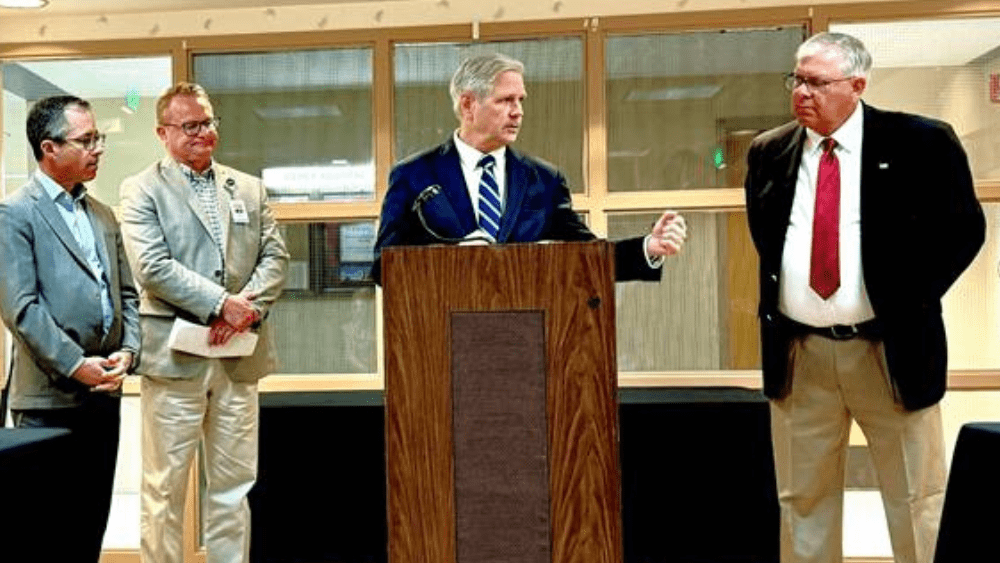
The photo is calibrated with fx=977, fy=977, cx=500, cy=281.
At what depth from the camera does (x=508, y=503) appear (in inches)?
72.6

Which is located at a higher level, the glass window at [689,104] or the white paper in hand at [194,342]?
the glass window at [689,104]

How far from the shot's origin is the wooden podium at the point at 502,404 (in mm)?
1832

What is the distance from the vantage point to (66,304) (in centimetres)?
252

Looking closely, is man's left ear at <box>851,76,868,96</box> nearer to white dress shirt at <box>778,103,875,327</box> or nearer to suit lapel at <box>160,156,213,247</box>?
white dress shirt at <box>778,103,875,327</box>

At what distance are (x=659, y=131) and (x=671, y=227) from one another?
81.1 inches

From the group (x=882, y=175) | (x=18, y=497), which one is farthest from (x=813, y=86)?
(x=18, y=497)

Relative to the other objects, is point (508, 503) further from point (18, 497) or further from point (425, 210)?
point (18, 497)

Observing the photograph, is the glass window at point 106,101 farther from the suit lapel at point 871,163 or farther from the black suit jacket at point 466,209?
the suit lapel at point 871,163

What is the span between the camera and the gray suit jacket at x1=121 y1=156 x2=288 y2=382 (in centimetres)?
274

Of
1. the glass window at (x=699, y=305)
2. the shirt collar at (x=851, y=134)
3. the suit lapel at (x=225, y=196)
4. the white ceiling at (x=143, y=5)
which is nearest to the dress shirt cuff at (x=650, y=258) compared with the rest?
the shirt collar at (x=851, y=134)

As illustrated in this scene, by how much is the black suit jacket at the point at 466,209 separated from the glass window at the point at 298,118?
74.5 inches

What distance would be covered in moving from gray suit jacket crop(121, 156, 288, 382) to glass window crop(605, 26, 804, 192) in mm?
1575

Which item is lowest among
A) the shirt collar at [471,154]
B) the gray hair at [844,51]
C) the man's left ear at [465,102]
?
the shirt collar at [471,154]

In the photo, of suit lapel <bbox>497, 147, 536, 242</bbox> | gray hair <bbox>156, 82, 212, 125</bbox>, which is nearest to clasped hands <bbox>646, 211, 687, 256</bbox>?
suit lapel <bbox>497, 147, 536, 242</bbox>
